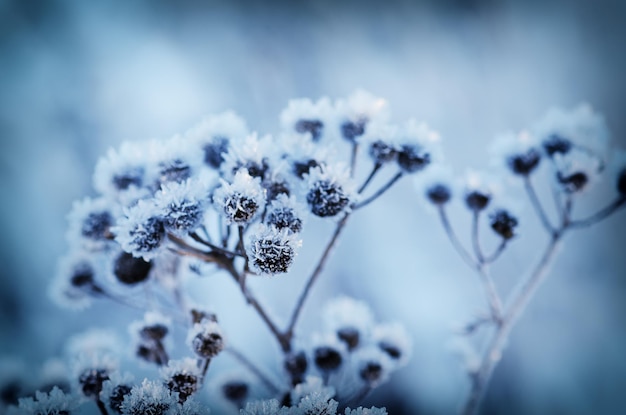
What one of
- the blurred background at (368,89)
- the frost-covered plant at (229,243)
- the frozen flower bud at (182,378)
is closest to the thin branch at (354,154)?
the frost-covered plant at (229,243)

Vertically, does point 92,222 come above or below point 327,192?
above

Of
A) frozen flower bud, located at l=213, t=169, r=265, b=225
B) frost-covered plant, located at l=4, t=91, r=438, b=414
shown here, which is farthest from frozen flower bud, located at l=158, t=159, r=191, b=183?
frozen flower bud, located at l=213, t=169, r=265, b=225

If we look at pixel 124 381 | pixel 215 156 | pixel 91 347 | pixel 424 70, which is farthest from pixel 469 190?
pixel 424 70

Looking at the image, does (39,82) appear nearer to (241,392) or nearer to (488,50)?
(241,392)

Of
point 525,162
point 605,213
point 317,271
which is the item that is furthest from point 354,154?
point 605,213

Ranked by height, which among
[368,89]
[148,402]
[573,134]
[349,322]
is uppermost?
[368,89]

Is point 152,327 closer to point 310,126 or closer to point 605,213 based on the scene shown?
point 310,126

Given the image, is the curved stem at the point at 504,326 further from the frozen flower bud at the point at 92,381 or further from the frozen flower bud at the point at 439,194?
the frozen flower bud at the point at 92,381
